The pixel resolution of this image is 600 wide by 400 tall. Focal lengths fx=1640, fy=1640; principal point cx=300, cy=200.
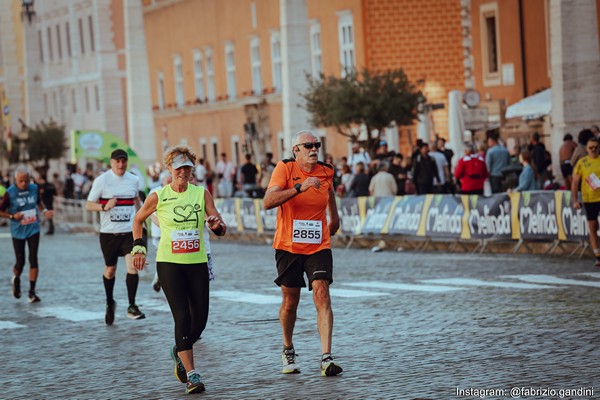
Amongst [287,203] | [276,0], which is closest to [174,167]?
[287,203]

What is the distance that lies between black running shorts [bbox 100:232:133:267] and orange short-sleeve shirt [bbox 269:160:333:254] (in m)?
5.58

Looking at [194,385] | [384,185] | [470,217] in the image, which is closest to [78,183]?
[384,185]

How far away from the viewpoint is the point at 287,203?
1295 cm

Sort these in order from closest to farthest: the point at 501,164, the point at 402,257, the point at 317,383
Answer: the point at 317,383
the point at 402,257
the point at 501,164

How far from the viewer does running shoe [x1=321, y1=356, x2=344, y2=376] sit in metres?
12.4

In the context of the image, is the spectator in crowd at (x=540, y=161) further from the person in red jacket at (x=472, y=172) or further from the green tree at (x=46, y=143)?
the green tree at (x=46, y=143)

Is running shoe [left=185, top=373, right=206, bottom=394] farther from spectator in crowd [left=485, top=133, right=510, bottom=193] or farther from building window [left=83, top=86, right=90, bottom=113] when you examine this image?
building window [left=83, top=86, right=90, bottom=113]

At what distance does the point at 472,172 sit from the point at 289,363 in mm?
17308

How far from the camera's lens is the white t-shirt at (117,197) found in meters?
18.3

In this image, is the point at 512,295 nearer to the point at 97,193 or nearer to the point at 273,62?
the point at 97,193

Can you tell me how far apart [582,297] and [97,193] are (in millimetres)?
5501

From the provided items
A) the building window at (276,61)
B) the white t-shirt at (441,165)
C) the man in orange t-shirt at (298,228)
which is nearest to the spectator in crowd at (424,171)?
the white t-shirt at (441,165)

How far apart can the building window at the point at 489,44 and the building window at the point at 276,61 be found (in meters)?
13.0

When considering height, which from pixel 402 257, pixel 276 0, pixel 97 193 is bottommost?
pixel 402 257
